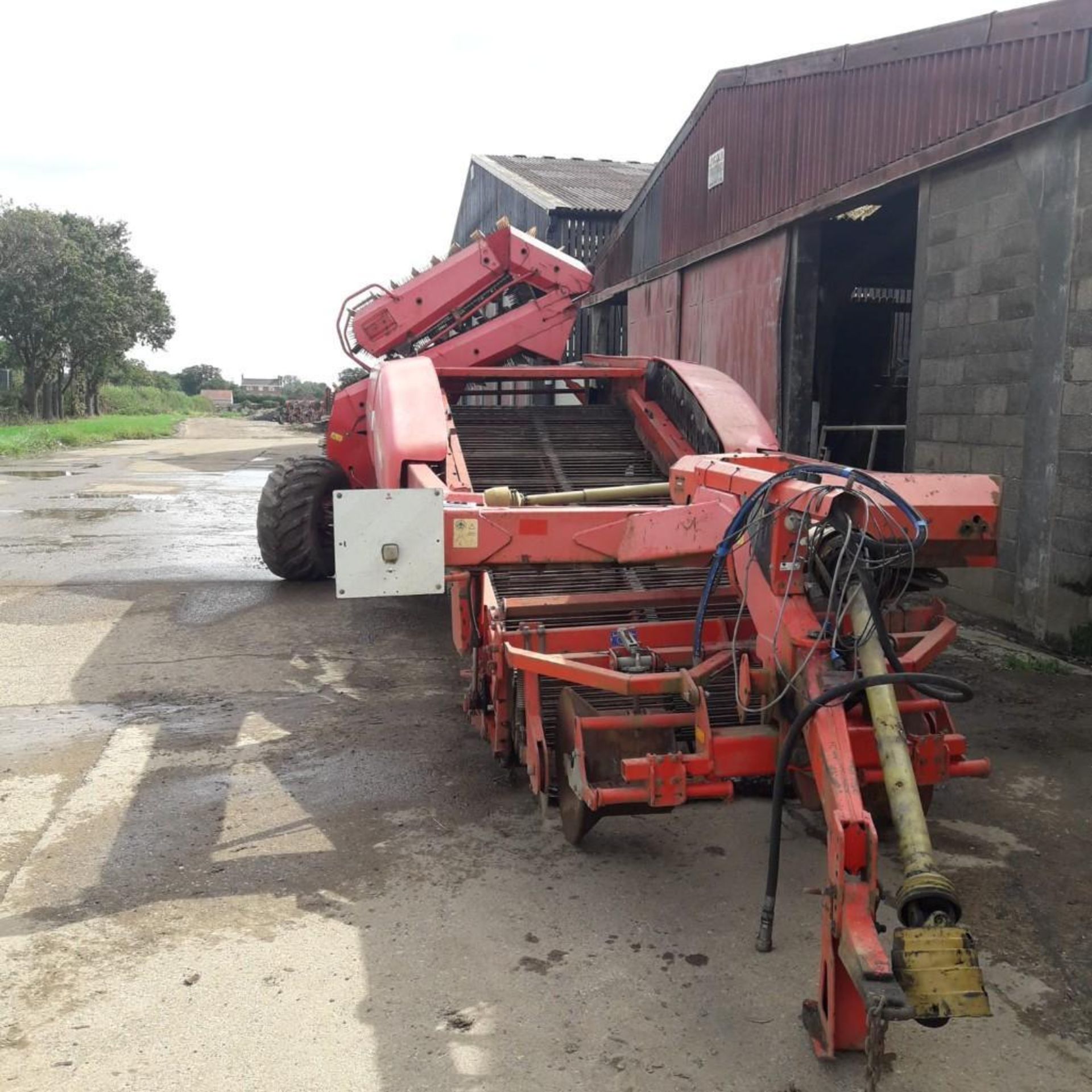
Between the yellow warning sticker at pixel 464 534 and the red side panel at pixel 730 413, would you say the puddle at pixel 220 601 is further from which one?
the yellow warning sticker at pixel 464 534

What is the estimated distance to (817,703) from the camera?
265 cm

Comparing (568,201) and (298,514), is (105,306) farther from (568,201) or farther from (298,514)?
(298,514)

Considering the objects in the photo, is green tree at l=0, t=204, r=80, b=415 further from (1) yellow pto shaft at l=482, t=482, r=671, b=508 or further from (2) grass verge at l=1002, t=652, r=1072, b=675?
(2) grass verge at l=1002, t=652, r=1072, b=675

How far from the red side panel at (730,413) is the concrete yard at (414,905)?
1.66 m

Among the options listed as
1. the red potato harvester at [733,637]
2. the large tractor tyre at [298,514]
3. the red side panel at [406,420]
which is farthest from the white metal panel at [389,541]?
the large tractor tyre at [298,514]

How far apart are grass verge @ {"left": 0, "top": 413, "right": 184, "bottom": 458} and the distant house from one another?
5434 centimetres

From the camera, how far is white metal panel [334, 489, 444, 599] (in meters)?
3.40

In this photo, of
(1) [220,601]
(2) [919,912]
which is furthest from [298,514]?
(2) [919,912]

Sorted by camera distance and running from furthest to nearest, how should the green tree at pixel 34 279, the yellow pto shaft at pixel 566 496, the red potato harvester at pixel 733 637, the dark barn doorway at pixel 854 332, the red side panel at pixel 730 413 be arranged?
1. the green tree at pixel 34 279
2. the dark barn doorway at pixel 854 332
3. the red side panel at pixel 730 413
4. the yellow pto shaft at pixel 566 496
5. the red potato harvester at pixel 733 637

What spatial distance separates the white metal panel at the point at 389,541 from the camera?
340cm

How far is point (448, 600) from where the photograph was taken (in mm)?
7477

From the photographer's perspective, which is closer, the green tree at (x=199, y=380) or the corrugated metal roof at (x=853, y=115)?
the corrugated metal roof at (x=853, y=115)

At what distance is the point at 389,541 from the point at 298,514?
4.53m

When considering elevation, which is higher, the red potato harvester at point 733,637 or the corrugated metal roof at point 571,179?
the corrugated metal roof at point 571,179
